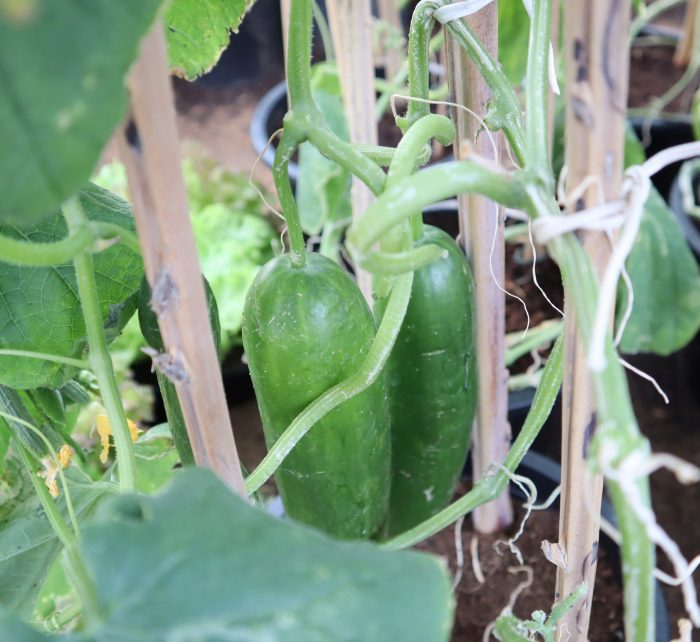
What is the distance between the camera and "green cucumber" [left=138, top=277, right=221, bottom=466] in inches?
22.0

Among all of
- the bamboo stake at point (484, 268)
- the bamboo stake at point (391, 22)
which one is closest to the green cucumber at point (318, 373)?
the bamboo stake at point (484, 268)

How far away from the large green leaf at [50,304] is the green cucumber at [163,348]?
→ 0.25 ft

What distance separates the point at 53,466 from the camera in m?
0.61

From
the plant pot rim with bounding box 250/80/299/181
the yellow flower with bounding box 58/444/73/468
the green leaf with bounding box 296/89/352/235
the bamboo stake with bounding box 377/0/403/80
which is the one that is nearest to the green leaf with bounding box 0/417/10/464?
the yellow flower with bounding box 58/444/73/468

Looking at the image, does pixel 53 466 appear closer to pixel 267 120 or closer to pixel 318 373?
pixel 318 373

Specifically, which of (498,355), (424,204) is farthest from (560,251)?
(498,355)

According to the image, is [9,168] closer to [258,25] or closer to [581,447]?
[581,447]

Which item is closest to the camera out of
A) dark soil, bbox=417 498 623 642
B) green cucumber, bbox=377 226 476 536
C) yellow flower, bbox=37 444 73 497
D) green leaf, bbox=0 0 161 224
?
green leaf, bbox=0 0 161 224

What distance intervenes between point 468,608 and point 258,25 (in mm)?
2233

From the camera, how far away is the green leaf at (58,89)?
1.02 ft

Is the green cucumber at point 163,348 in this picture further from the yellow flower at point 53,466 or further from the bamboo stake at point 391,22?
the bamboo stake at point 391,22

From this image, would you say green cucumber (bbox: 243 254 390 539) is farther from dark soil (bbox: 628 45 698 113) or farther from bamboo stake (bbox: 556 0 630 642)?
dark soil (bbox: 628 45 698 113)

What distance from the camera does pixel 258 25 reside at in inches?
107

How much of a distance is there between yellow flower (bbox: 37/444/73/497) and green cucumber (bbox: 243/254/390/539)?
5.8 inches
